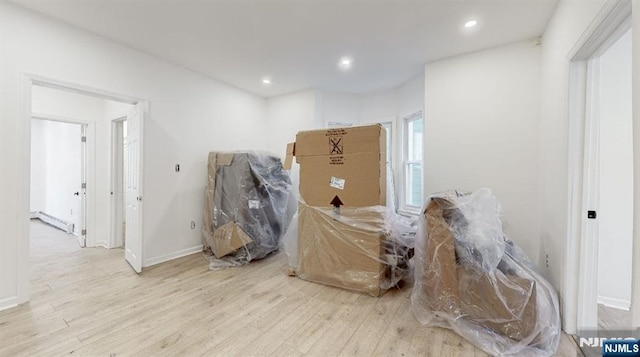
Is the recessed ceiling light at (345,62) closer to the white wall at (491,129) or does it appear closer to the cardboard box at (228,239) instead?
the white wall at (491,129)

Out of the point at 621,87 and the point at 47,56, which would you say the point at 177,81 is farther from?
the point at 621,87

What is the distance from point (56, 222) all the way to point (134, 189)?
4.00 m

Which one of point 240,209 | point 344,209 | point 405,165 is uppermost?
point 405,165

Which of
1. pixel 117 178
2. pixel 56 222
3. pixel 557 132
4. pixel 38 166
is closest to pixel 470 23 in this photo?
pixel 557 132

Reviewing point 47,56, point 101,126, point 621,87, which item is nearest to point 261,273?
point 47,56

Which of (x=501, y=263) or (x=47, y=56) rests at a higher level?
(x=47, y=56)

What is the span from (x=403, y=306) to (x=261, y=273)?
5.38ft

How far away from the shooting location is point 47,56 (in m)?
2.47

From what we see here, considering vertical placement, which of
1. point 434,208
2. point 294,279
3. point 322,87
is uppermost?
point 322,87

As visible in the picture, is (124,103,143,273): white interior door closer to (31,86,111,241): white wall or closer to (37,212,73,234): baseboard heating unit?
(31,86,111,241): white wall

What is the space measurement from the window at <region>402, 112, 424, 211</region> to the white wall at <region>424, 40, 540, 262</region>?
764 mm

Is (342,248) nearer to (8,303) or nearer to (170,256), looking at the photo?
(170,256)

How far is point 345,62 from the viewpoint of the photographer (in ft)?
11.1

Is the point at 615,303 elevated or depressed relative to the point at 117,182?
depressed
